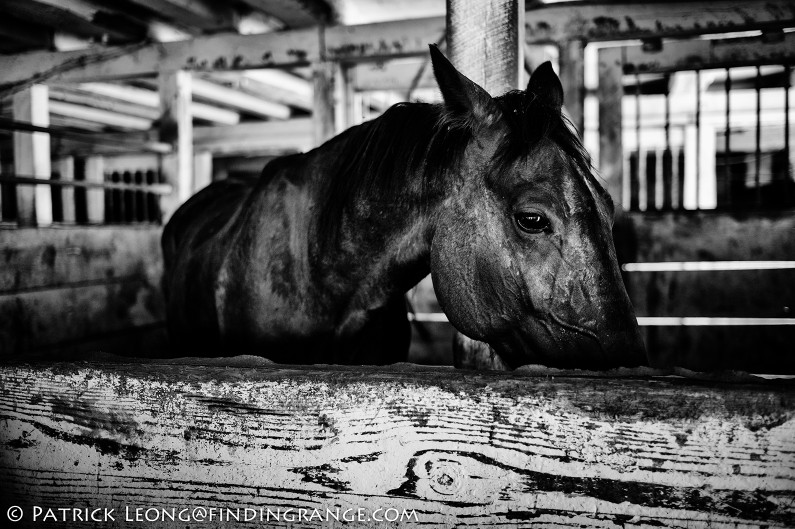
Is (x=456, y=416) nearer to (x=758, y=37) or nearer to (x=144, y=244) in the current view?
(x=144, y=244)

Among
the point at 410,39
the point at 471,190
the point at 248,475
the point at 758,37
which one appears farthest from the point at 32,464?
the point at 758,37

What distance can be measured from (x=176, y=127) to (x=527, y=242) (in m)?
3.72

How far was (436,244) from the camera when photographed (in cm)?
142

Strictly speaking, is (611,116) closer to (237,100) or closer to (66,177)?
(237,100)

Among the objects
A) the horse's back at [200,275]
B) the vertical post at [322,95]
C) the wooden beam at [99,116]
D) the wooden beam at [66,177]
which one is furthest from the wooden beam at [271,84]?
the wooden beam at [66,177]

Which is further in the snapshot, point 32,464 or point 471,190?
point 471,190

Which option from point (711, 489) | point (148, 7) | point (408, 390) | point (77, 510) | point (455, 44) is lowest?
point (77, 510)

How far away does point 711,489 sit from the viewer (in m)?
0.72

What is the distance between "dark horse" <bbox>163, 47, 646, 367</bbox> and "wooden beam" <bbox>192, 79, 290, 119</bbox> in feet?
15.6

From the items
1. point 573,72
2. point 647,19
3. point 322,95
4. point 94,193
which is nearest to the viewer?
point 647,19

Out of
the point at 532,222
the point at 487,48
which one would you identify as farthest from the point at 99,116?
the point at 532,222

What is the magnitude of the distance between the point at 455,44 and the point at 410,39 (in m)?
2.22

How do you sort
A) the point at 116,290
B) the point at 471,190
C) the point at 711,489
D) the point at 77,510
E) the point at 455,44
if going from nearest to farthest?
the point at 711,489 < the point at 77,510 < the point at 471,190 < the point at 455,44 < the point at 116,290

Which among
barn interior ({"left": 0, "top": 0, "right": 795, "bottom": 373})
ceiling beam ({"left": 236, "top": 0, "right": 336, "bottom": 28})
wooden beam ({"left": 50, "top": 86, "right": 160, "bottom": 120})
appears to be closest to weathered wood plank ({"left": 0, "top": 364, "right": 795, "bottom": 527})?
barn interior ({"left": 0, "top": 0, "right": 795, "bottom": 373})
